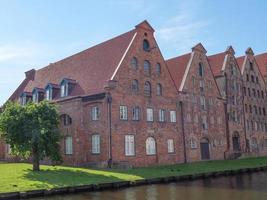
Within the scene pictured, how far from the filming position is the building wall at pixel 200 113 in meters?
45.1

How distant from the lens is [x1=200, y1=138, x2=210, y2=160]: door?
4683 centimetres

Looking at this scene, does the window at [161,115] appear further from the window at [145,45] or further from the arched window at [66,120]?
the arched window at [66,120]

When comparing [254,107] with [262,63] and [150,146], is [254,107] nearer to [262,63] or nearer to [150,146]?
[262,63]

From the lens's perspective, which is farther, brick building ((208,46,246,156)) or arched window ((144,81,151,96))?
brick building ((208,46,246,156))

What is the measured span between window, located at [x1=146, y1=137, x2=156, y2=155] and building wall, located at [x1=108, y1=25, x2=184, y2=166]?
1.23 feet

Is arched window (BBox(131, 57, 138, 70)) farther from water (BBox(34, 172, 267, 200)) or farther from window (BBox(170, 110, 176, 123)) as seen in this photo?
water (BBox(34, 172, 267, 200))

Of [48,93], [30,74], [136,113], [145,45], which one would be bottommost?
[136,113]

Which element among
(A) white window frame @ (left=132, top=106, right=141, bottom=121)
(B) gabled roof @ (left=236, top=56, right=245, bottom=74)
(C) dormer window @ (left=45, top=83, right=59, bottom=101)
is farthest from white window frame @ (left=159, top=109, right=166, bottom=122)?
(B) gabled roof @ (left=236, top=56, right=245, bottom=74)

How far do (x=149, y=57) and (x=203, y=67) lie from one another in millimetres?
11533

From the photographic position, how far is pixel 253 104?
59875 millimetres

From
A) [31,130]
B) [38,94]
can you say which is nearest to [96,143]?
[31,130]

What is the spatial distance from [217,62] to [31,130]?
36015mm

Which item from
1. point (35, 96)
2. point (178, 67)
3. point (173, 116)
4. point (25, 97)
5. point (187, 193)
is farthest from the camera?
point (178, 67)

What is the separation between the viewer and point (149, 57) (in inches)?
1601
